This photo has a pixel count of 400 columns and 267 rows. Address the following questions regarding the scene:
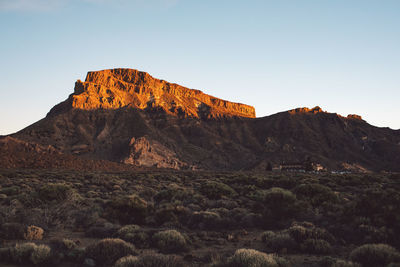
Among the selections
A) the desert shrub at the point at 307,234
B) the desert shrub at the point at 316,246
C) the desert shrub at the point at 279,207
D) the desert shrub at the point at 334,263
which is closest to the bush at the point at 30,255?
the desert shrub at the point at 334,263

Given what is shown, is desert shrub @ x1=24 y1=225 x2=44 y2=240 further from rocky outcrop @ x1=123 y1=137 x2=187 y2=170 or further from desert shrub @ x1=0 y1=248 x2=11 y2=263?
rocky outcrop @ x1=123 y1=137 x2=187 y2=170

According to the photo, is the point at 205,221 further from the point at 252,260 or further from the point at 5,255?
the point at 5,255

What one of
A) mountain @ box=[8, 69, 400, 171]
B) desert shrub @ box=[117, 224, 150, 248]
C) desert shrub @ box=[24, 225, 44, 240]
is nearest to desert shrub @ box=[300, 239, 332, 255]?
desert shrub @ box=[117, 224, 150, 248]

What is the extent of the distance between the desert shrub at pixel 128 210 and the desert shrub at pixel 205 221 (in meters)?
2.13

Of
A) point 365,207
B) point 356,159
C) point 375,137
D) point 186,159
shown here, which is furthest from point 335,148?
point 365,207

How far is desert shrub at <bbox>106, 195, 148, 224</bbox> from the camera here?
11781mm

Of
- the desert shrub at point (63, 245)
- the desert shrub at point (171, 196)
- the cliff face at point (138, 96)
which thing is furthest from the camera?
the cliff face at point (138, 96)

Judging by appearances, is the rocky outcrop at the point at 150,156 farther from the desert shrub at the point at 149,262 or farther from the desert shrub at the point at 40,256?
the desert shrub at the point at 149,262

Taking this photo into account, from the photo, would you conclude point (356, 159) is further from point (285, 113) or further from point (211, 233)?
point (211, 233)

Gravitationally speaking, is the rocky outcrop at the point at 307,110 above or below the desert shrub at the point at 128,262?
above

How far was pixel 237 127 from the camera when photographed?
12381cm

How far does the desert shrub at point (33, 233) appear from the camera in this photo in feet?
28.8

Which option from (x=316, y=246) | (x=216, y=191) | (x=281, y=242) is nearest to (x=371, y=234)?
(x=316, y=246)

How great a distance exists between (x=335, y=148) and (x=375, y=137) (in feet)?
81.6
